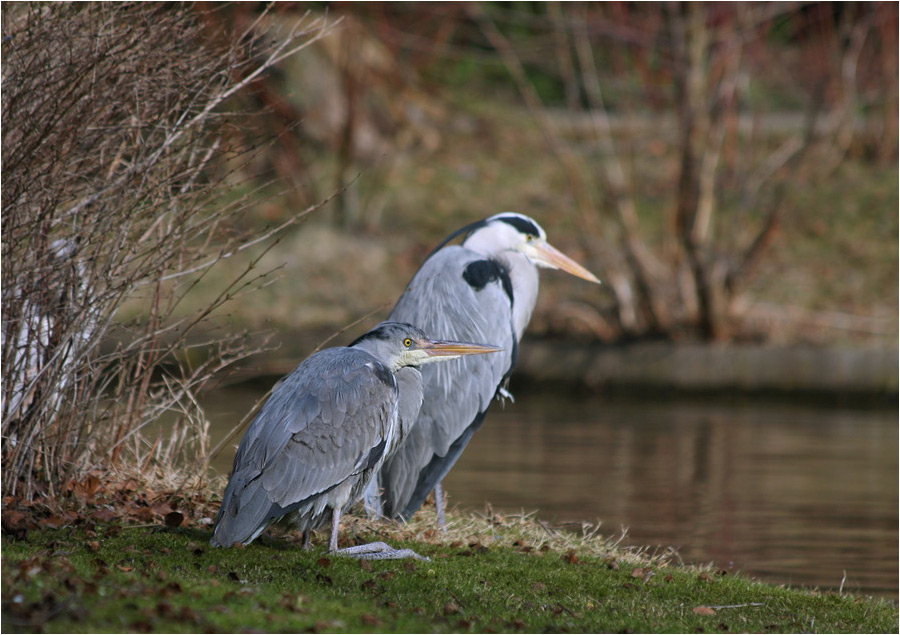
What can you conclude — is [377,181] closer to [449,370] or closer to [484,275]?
[484,275]

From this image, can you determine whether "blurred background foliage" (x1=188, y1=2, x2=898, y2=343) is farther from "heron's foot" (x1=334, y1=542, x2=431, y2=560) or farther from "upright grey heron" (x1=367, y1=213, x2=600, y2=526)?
"heron's foot" (x1=334, y1=542, x2=431, y2=560)

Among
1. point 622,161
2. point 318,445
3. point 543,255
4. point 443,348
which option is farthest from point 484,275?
point 622,161

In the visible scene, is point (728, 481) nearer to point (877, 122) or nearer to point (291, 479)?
point (291, 479)

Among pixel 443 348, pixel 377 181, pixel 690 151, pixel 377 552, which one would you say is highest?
pixel 690 151

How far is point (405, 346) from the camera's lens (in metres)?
5.88

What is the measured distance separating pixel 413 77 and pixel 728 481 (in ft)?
43.7

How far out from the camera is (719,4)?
15.1m

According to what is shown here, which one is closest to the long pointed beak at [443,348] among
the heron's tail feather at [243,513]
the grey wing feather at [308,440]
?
the grey wing feather at [308,440]

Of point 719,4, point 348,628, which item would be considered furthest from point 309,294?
point 348,628

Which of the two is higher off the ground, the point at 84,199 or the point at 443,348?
the point at 84,199

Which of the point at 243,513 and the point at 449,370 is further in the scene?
the point at 449,370

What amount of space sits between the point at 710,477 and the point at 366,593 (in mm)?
5624

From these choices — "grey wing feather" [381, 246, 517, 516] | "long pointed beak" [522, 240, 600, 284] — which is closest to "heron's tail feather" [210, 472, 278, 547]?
"grey wing feather" [381, 246, 517, 516]

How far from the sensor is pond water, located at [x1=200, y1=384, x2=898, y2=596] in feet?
24.7
